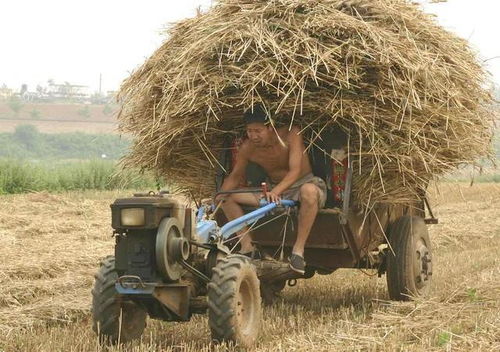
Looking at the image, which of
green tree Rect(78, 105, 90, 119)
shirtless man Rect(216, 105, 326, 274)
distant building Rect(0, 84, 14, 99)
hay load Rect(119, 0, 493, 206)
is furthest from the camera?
distant building Rect(0, 84, 14, 99)

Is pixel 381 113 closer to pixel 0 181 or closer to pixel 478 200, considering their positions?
pixel 478 200

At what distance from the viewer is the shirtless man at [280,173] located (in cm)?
638

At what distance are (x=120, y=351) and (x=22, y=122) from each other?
7920cm

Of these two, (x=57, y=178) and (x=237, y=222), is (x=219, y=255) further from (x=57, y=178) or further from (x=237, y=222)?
(x=57, y=178)

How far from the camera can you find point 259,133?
6.39 metres

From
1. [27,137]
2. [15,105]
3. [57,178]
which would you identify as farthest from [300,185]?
[15,105]

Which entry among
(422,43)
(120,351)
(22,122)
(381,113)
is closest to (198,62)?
(381,113)

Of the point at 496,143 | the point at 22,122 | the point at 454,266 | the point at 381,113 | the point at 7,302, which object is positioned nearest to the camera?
the point at 381,113

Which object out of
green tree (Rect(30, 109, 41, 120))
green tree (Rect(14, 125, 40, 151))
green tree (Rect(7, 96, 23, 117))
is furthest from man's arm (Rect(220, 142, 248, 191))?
green tree (Rect(7, 96, 23, 117))

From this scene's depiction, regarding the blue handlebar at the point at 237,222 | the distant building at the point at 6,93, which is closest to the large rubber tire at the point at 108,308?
the blue handlebar at the point at 237,222

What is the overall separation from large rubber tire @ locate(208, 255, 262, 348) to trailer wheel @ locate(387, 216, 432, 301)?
2121 millimetres

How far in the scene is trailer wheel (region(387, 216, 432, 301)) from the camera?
7.17 meters

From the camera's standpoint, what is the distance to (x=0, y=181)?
75.2 feet

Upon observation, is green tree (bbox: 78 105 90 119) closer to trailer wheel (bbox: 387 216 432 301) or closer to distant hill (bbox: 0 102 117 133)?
distant hill (bbox: 0 102 117 133)
